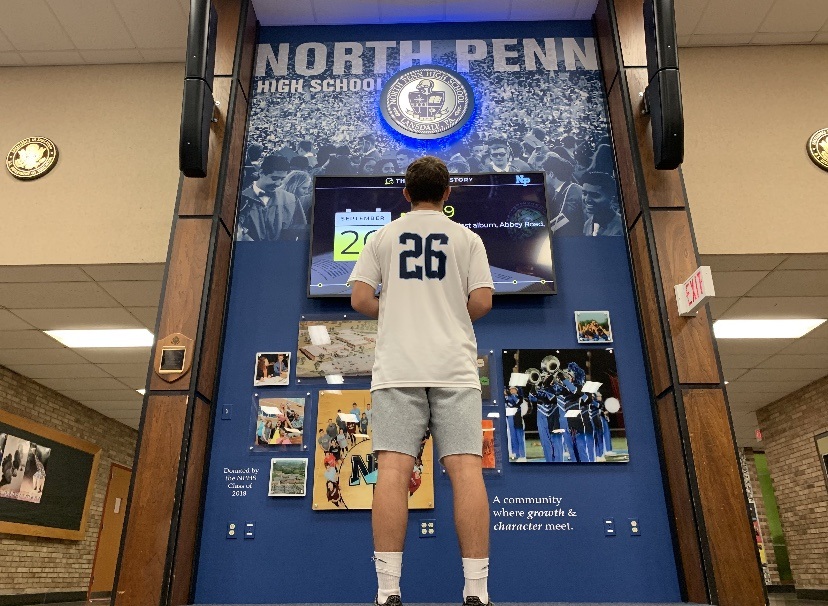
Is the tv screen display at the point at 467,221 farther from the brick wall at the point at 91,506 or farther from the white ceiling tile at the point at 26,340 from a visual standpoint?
the brick wall at the point at 91,506

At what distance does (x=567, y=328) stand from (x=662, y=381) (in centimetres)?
56

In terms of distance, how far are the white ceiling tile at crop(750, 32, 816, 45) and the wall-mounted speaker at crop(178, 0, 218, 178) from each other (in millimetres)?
4064

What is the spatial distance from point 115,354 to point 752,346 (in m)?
7.02

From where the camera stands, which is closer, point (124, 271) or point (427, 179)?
point (427, 179)

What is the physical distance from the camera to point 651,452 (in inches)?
124

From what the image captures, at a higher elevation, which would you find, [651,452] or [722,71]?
[722,71]

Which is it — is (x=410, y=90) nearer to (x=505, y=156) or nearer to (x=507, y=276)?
(x=505, y=156)

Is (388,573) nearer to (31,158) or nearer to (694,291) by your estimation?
(694,291)

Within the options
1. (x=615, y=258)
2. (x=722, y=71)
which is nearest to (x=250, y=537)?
(x=615, y=258)

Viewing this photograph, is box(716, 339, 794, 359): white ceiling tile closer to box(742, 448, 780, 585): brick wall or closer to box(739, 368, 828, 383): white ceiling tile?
box(739, 368, 828, 383): white ceiling tile

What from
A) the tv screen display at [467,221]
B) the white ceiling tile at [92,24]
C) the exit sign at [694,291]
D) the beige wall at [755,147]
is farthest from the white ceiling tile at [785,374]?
the white ceiling tile at [92,24]

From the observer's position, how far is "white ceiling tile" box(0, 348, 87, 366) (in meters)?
6.68

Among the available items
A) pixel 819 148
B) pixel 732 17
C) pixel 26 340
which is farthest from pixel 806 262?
pixel 26 340

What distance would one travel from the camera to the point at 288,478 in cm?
313
